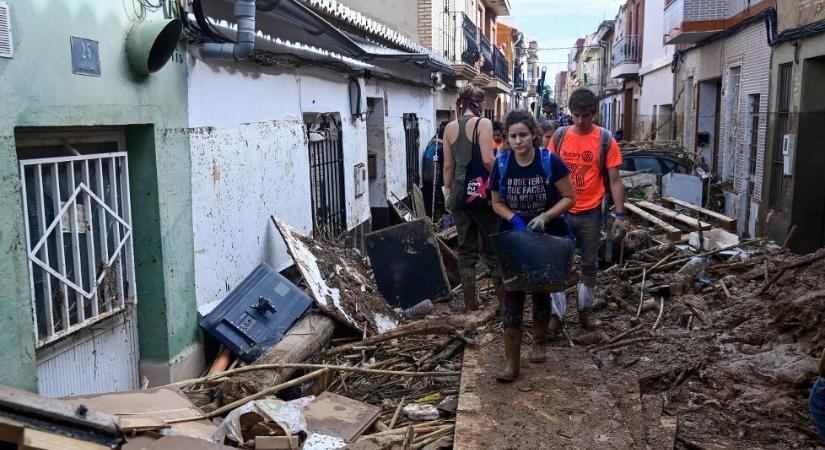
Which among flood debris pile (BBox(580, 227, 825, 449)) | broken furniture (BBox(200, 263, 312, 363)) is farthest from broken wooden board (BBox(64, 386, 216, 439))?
flood debris pile (BBox(580, 227, 825, 449))

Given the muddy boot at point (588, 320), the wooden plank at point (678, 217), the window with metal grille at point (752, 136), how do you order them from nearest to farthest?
the muddy boot at point (588, 320), the wooden plank at point (678, 217), the window with metal grille at point (752, 136)

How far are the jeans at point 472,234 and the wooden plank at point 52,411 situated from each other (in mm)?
3743

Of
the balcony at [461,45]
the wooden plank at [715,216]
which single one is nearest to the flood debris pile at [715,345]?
the wooden plank at [715,216]

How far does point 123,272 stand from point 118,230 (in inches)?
11.3

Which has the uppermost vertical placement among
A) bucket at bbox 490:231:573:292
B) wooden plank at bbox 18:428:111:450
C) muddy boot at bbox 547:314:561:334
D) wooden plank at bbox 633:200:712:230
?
bucket at bbox 490:231:573:292

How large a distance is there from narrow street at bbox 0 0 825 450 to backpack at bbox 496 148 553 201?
0.07 ft

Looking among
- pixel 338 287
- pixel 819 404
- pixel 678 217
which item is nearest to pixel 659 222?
pixel 678 217

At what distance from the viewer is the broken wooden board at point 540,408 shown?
12.3 ft

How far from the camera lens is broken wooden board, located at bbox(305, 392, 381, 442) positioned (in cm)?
405

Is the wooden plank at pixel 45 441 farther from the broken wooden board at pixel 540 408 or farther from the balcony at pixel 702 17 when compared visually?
the balcony at pixel 702 17

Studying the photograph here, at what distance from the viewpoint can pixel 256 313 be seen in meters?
5.43

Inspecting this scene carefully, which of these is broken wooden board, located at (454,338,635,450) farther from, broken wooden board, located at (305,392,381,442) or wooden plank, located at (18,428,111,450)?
wooden plank, located at (18,428,111,450)

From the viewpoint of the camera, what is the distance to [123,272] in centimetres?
462

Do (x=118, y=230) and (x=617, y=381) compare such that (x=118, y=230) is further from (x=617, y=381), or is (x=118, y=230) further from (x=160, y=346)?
(x=617, y=381)
